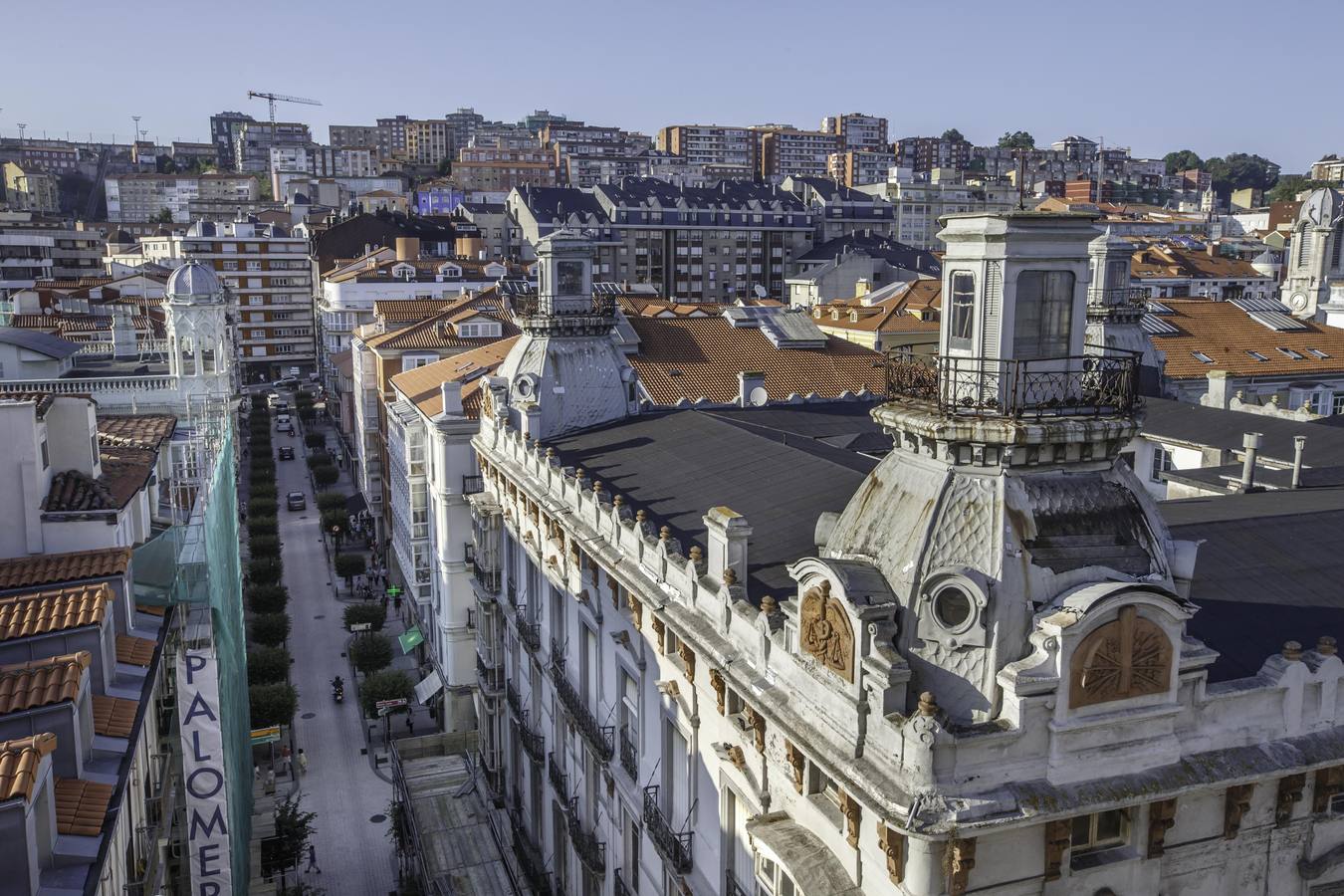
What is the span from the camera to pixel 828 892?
1540cm

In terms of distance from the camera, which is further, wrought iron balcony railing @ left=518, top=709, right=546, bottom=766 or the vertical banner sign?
wrought iron balcony railing @ left=518, top=709, right=546, bottom=766

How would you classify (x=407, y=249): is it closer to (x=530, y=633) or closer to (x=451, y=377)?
(x=451, y=377)

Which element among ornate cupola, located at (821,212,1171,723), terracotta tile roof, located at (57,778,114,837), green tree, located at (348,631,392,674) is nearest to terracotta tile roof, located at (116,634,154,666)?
terracotta tile roof, located at (57,778,114,837)

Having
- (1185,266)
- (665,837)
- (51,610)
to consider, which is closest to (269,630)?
(51,610)

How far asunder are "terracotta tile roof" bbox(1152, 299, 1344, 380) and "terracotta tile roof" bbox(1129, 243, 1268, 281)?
31.5 m

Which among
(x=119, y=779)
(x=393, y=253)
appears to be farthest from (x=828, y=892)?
(x=393, y=253)

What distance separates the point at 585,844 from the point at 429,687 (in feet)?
65.8

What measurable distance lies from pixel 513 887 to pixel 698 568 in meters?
18.2

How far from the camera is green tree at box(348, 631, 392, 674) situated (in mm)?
49031

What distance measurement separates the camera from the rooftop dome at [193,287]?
161ft

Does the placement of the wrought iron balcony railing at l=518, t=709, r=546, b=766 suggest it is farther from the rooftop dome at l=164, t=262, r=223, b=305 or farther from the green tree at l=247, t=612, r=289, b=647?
the rooftop dome at l=164, t=262, r=223, b=305

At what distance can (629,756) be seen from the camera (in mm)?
25641

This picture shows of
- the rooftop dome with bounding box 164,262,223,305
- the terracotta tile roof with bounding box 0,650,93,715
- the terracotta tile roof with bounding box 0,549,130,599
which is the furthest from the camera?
the rooftop dome with bounding box 164,262,223,305

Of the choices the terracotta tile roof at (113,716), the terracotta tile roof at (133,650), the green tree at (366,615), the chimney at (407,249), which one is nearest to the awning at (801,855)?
the terracotta tile roof at (113,716)
